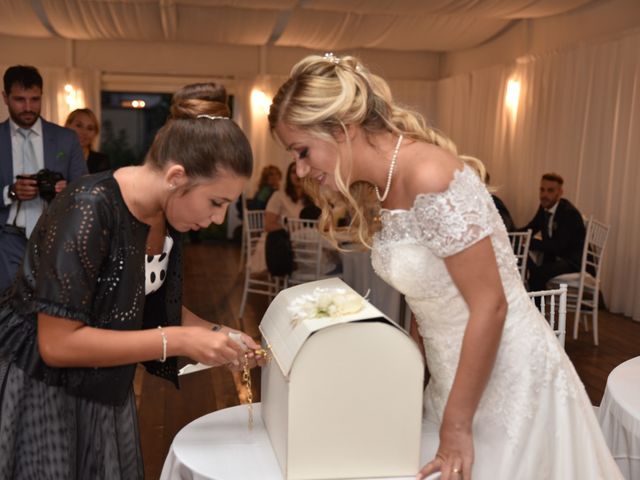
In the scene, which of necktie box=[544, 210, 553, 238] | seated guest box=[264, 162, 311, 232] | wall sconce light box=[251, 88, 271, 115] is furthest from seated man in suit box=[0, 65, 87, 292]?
wall sconce light box=[251, 88, 271, 115]

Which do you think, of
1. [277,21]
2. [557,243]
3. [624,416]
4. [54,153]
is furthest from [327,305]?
[277,21]

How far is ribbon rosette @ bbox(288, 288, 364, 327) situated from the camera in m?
1.62

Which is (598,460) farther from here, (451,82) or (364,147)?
(451,82)

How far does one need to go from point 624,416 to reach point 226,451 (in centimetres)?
109

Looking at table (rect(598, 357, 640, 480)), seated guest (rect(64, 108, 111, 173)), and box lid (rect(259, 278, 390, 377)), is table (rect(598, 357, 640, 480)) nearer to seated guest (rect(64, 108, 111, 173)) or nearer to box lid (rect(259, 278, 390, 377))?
box lid (rect(259, 278, 390, 377))

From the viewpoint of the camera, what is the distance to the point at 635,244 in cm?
750

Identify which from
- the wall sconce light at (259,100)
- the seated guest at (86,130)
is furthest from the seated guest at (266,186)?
the seated guest at (86,130)

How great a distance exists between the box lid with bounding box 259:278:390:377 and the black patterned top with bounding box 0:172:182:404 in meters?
0.31

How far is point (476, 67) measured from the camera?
1218 cm

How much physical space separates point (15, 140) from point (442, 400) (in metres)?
2.71

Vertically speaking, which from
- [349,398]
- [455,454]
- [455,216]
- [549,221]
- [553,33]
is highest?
[553,33]

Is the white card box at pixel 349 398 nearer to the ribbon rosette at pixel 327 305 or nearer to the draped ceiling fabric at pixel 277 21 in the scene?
the ribbon rosette at pixel 327 305

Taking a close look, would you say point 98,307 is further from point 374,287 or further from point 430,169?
point 374,287

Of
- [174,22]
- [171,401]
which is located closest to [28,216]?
[171,401]
